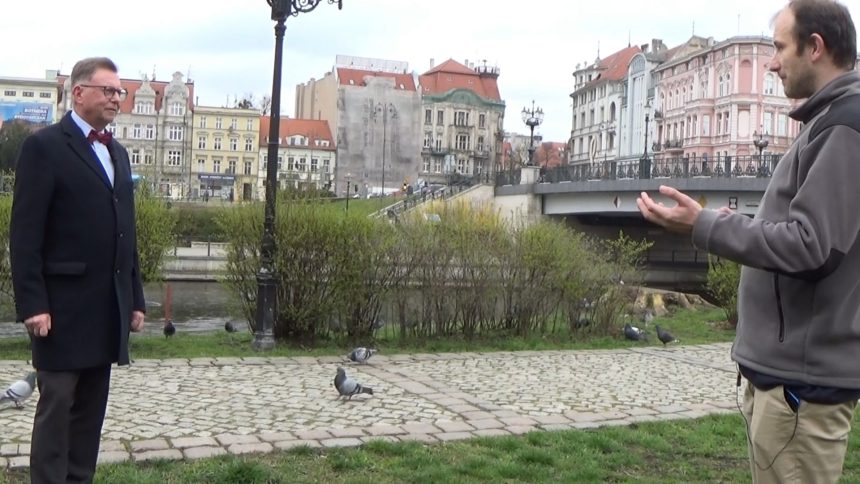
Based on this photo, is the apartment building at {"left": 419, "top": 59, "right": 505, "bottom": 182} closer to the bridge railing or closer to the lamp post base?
the bridge railing

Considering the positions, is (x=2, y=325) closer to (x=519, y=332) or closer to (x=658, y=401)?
(x=519, y=332)

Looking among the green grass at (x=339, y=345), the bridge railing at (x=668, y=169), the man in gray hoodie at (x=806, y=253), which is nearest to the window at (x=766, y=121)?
the bridge railing at (x=668, y=169)

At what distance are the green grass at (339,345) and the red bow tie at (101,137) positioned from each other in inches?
250

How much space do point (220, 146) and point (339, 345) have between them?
85902 mm

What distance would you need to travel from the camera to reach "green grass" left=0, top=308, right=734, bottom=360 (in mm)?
10875

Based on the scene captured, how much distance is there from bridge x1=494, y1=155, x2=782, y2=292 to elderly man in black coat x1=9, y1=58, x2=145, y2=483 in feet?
78.2

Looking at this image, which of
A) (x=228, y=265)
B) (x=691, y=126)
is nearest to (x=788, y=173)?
(x=228, y=265)

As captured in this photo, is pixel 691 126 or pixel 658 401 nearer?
pixel 658 401

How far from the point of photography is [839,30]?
2.75 metres

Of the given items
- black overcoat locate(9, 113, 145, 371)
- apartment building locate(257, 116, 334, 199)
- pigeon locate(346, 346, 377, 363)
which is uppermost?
apartment building locate(257, 116, 334, 199)

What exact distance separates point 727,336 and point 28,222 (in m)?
13.1

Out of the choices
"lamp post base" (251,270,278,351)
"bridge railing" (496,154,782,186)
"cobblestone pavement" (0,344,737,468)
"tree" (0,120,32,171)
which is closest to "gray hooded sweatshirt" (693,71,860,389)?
"cobblestone pavement" (0,344,737,468)

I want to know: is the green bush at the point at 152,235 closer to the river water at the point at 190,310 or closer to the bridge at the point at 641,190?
the river water at the point at 190,310

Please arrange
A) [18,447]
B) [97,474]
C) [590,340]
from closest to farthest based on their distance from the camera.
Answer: [97,474] < [18,447] < [590,340]
